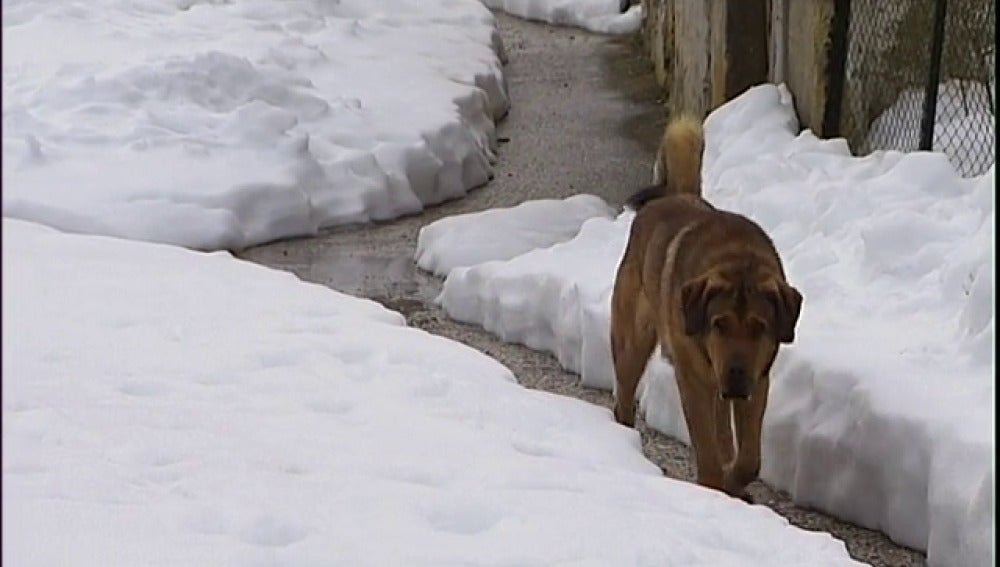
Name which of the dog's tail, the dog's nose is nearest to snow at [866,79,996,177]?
the dog's tail

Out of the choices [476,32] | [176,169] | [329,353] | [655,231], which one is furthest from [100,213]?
[476,32]

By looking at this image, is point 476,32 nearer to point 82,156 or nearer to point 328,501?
point 82,156

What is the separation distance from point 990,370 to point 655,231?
130cm

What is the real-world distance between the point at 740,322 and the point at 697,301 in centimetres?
15

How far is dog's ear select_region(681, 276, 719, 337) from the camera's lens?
15.6 ft

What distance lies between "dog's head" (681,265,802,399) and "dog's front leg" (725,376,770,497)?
0.13 m

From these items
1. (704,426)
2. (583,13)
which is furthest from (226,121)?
(583,13)

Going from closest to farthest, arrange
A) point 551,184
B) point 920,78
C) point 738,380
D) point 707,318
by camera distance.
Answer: point 738,380, point 707,318, point 920,78, point 551,184

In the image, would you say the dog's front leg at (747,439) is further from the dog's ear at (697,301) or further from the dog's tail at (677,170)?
the dog's tail at (677,170)

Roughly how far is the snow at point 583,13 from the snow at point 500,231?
27.0 feet

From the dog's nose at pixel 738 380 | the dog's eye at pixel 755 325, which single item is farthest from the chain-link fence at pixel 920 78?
the dog's nose at pixel 738 380

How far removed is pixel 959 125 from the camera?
26.0 ft

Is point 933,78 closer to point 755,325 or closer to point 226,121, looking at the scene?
point 755,325

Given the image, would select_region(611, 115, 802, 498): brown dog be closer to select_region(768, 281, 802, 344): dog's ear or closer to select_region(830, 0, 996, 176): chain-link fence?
select_region(768, 281, 802, 344): dog's ear
